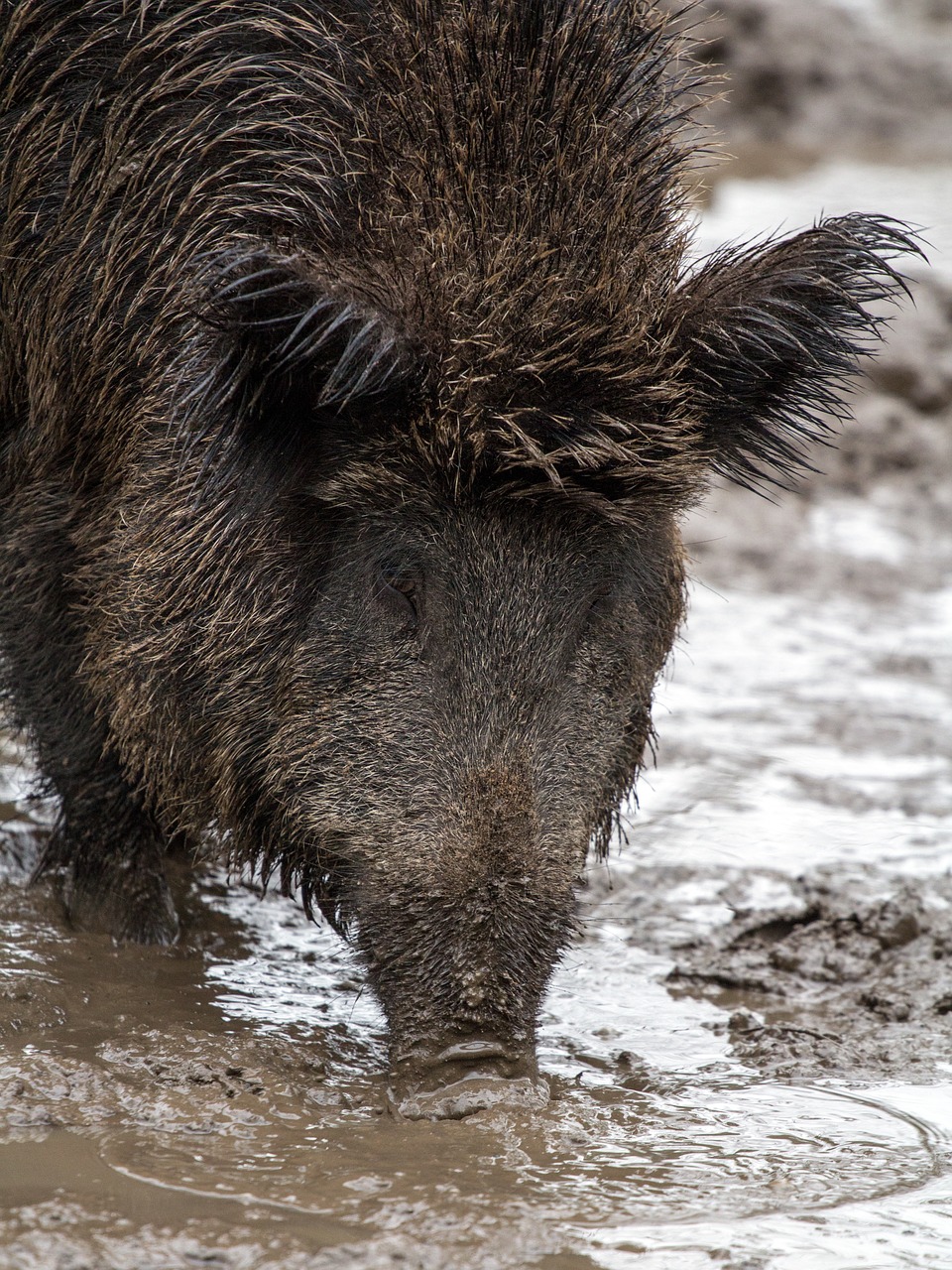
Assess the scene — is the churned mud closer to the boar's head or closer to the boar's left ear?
the boar's head

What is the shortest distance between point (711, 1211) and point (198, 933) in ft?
7.01

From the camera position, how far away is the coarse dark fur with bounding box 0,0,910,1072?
3990 mm

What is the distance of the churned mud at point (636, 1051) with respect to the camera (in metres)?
3.55

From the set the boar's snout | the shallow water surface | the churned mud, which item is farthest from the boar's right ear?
the shallow water surface

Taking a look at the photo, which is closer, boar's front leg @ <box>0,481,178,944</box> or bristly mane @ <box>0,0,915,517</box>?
bristly mane @ <box>0,0,915,517</box>

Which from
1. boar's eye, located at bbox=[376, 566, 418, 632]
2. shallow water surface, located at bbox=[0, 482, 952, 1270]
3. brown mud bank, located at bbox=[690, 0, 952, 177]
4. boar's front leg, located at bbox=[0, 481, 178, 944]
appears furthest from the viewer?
brown mud bank, located at bbox=[690, 0, 952, 177]

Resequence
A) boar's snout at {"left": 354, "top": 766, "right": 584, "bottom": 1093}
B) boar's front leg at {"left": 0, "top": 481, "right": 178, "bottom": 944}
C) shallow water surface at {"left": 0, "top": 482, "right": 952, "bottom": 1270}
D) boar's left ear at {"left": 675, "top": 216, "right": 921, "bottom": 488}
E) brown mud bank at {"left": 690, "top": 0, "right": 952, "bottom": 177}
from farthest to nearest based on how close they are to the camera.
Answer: brown mud bank at {"left": 690, "top": 0, "right": 952, "bottom": 177} < boar's front leg at {"left": 0, "top": 481, "right": 178, "bottom": 944} < boar's left ear at {"left": 675, "top": 216, "right": 921, "bottom": 488} < boar's snout at {"left": 354, "top": 766, "right": 584, "bottom": 1093} < shallow water surface at {"left": 0, "top": 482, "right": 952, "bottom": 1270}

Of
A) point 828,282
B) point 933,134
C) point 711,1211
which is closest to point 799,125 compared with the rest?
point 933,134

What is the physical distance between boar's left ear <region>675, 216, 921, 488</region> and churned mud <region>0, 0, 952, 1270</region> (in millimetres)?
1017

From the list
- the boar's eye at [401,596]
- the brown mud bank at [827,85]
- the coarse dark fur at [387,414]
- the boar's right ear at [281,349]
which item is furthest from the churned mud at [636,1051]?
the brown mud bank at [827,85]

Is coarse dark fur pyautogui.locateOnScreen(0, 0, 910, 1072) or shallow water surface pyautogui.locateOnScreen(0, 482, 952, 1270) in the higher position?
coarse dark fur pyautogui.locateOnScreen(0, 0, 910, 1072)

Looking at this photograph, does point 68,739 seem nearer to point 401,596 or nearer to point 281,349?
point 401,596

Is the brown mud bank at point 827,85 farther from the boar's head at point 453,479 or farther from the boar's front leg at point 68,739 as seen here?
the boar's front leg at point 68,739

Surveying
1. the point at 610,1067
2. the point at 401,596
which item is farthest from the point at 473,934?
the point at 610,1067
